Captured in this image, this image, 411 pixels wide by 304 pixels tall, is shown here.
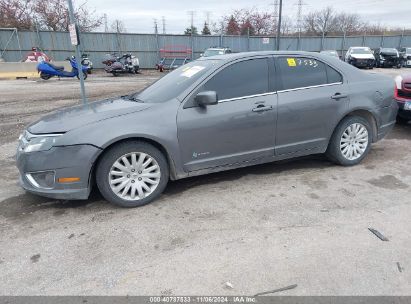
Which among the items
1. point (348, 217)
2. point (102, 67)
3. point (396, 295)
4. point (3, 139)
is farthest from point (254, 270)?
point (102, 67)

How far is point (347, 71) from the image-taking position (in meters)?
4.67

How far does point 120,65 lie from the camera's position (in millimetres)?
21094

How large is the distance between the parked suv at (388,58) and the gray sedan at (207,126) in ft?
88.0

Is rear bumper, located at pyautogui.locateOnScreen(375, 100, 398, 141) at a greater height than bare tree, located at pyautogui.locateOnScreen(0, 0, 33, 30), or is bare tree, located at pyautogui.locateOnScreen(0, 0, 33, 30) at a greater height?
bare tree, located at pyautogui.locateOnScreen(0, 0, 33, 30)

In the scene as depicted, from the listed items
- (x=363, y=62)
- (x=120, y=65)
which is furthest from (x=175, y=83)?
(x=363, y=62)

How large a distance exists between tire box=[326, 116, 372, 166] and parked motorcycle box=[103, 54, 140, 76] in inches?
726

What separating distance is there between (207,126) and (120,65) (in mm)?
18742

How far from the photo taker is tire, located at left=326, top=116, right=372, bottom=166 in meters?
4.65

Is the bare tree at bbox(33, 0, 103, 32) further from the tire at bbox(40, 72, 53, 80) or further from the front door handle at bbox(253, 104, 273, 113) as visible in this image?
the front door handle at bbox(253, 104, 273, 113)

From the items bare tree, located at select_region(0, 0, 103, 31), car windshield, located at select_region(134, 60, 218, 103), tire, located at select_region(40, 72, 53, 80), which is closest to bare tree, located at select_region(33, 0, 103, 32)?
bare tree, located at select_region(0, 0, 103, 31)

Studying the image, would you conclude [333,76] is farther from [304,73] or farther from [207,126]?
[207,126]

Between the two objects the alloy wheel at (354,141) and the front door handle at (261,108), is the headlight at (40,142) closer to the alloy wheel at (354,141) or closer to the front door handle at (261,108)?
the front door handle at (261,108)

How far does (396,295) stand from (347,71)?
10.3 feet

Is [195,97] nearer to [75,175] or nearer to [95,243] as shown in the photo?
[75,175]
